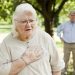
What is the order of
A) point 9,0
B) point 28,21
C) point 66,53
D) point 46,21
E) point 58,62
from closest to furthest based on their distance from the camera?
point 28,21, point 58,62, point 66,53, point 46,21, point 9,0

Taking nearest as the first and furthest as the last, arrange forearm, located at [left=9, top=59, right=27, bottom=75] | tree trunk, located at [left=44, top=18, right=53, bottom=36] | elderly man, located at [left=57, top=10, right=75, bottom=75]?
forearm, located at [left=9, top=59, right=27, bottom=75] < elderly man, located at [left=57, top=10, right=75, bottom=75] < tree trunk, located at [left=44, top=18, right=53, bottom=36]

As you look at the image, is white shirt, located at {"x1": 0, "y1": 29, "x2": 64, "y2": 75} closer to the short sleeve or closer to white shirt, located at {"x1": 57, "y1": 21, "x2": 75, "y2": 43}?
the short sleeve

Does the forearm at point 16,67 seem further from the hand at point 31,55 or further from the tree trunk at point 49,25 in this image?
the tree trunk at point 49,25

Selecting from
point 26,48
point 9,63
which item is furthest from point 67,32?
point 9,63

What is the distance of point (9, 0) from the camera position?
13047 mm

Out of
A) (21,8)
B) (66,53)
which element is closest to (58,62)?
(21,8)

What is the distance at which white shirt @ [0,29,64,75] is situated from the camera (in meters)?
3.17

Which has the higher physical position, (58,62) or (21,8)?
(21,8)

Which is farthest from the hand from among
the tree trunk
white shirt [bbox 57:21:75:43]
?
the tree trunk

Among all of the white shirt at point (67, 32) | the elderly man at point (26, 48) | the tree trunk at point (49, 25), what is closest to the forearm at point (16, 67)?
the elderly man at point (26, 48)

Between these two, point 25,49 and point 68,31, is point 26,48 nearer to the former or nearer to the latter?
point 25,49

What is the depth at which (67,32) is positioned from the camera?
32.5 ft

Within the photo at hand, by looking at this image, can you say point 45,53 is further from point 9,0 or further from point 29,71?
point 9,0

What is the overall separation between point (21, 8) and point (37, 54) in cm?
44
